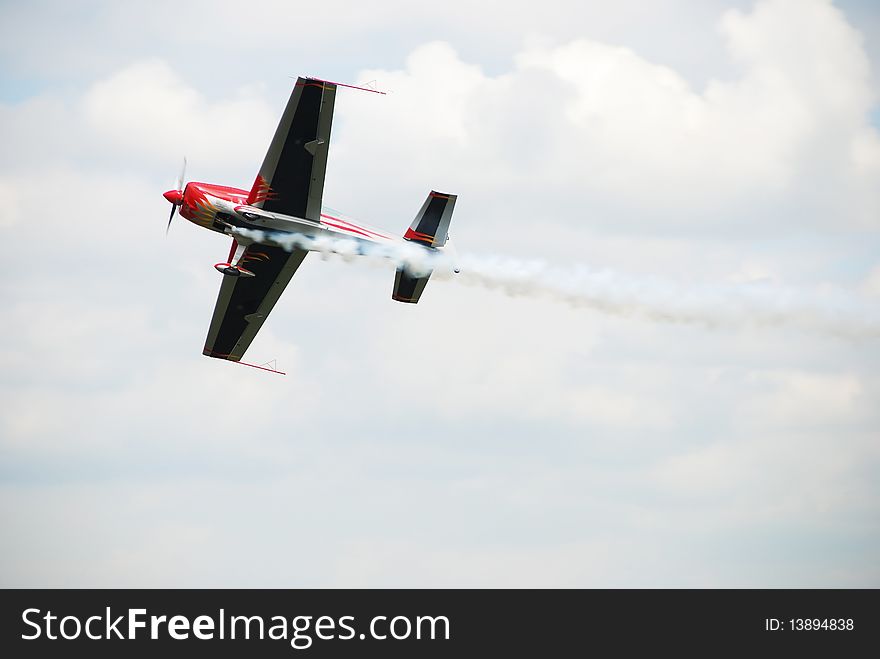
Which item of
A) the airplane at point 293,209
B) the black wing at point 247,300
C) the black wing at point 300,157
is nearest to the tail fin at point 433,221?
the airplane at point 293,209

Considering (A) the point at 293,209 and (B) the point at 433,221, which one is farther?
(B) the point at 433,221

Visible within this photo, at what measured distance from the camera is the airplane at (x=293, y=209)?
3378 centimetres

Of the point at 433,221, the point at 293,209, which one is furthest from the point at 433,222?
the point at 293,209

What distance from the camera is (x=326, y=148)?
3416 cm

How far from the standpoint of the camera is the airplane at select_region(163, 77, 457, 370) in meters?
33.8

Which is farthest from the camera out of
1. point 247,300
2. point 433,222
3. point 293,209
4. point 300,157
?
point 247,300

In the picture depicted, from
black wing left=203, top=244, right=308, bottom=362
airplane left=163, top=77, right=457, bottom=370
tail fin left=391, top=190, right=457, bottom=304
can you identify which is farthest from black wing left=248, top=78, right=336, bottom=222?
tail fin left=391, top=190, right=457, bottom=304

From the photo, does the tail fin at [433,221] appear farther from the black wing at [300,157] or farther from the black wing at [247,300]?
the black wing at [247,300]

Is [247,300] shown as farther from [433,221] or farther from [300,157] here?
[433,221]

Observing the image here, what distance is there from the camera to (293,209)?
3528cm

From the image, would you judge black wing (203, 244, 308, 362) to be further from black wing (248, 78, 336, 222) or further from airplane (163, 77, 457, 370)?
black wing (248, 78, 336, 222)
